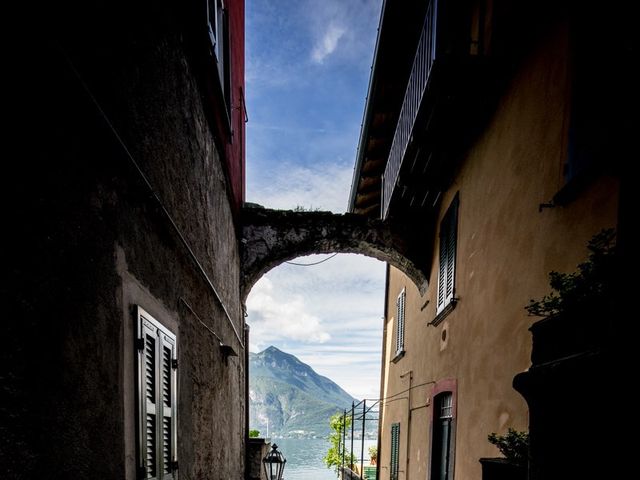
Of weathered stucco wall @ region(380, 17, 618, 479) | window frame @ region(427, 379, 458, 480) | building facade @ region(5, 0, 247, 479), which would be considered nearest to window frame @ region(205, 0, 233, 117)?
building facade @ region(5, 0, 247, 479)

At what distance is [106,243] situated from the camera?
2.10 metres

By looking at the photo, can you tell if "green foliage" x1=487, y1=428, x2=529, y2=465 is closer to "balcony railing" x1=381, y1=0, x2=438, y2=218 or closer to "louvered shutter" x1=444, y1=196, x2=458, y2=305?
"louvered shutter" x1=444, y1=196, x2=458, y2=305

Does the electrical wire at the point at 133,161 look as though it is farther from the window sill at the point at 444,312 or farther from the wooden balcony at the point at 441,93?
the window sill at the point at 444,312

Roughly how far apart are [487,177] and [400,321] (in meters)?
6.58

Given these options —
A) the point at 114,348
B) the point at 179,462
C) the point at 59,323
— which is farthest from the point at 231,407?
the point at 59,323

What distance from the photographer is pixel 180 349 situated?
11.7 feet

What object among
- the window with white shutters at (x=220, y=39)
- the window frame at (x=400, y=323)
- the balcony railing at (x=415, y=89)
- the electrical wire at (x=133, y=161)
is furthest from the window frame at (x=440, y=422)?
the window with white shutters at (x=220, y=39)

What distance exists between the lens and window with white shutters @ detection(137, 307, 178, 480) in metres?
2.57

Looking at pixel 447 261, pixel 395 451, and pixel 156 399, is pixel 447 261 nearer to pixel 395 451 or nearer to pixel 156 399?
pixel 156 399

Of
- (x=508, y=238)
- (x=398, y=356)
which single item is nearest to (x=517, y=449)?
(x=508, y=238)

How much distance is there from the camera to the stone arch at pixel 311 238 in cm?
859

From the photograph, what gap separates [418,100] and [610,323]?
462 centimetres

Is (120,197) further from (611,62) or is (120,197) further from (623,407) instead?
(611,62)

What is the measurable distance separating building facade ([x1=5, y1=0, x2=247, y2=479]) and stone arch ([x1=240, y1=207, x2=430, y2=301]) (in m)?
4.23
